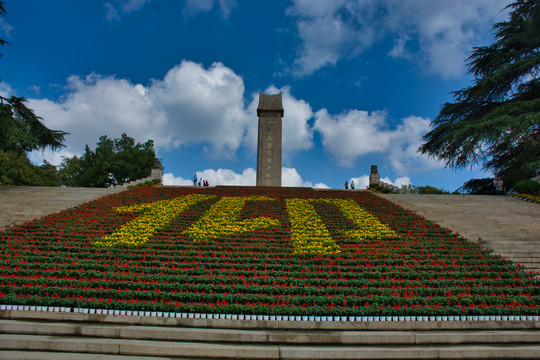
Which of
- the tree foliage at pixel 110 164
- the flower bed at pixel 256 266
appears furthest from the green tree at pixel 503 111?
the tree foliage at pixel 110 164

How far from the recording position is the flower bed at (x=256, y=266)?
6.76 meters

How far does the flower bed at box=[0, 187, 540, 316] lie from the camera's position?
6758mm

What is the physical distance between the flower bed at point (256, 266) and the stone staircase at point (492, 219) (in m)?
0.88

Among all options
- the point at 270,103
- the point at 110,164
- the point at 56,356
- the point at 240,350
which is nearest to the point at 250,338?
the point at 240,350

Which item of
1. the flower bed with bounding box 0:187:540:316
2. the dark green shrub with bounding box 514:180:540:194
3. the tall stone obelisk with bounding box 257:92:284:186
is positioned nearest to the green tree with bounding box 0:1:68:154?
the flower bed with bounding box 0:187:540:316

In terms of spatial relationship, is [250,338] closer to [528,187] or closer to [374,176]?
[528,187]

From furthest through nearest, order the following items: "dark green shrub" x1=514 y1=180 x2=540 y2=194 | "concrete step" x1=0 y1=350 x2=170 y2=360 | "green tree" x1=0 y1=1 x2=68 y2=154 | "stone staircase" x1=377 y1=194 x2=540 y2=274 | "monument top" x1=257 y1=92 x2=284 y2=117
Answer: "monument top" x1=257 y1=92 x2=284 y2=117 → "dark green shrub" x1=514 y1=180 x2=540 y2=194 → "green tree" x1=0 y1=1 x2=68 y2=154 → "stone staircase" x1=377 y1=194 x2=540 y2=274 → "concrete step" x1=0 y1=350 x2=170 y2=360

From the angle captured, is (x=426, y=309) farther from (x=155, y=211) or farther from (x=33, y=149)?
(x=33, y=149)

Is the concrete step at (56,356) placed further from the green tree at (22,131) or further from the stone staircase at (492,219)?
the green tree at (22,131)

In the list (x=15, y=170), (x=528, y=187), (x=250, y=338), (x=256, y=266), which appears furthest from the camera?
(x=15, y=170)

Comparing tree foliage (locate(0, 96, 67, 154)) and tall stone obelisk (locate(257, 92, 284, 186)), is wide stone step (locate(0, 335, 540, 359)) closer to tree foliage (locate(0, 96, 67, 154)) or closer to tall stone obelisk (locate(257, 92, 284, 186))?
tree foliage (locate(0, 96, 67, 154))

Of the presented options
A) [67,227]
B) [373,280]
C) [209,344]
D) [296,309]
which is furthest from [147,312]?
[67,227]

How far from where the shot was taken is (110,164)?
127 ft

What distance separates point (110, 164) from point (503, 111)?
3779cm
